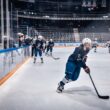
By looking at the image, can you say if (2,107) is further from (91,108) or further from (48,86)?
(48,86)

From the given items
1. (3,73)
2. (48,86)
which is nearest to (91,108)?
(48,86)

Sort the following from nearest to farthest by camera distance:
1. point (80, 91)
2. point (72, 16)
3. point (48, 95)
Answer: point (48, 95), point (80, 91), point (72, 16)

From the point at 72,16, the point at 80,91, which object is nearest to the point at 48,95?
the point at 80,91

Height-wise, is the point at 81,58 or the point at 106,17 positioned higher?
the point at 106,17

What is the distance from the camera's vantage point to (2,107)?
3.93 m

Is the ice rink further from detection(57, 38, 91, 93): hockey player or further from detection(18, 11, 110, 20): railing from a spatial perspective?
detection(18, 11, 110, 20): railing

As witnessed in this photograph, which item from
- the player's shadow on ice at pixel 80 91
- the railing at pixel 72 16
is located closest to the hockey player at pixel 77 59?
the player's shadow on ice at pixel 80 91

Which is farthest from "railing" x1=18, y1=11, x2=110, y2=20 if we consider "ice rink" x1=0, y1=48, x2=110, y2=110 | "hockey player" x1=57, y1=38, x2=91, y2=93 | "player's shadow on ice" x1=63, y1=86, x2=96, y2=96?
"hockey player" x1=57, y1=38, x2=91, y2=93

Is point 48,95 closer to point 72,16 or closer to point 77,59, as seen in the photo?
point 77,59

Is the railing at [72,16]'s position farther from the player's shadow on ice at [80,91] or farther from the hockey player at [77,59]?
the hockey player at [77,59]

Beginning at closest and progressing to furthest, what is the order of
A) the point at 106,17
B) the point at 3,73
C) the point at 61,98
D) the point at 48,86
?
the point at 61,98 < the point at 48,86 < the point at 3,73 < the point at 106,17

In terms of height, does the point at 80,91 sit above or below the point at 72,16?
below

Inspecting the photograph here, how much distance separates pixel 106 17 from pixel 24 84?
93.2ft

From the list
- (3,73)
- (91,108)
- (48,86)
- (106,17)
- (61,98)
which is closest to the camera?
(91,108)
